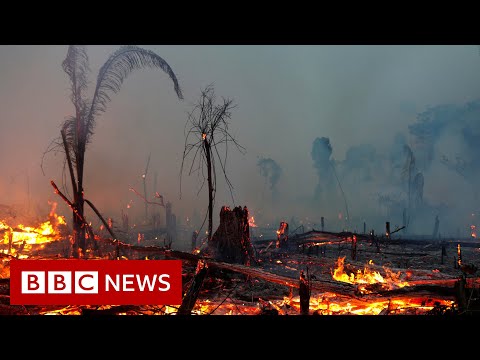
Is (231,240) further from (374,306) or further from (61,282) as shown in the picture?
(61,282)

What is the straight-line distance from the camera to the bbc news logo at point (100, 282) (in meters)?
6.05

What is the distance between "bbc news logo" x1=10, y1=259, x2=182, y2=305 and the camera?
6055mm

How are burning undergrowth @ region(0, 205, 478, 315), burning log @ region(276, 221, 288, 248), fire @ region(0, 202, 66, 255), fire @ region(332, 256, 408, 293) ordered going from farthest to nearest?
burning log @ region(276, 221, 288, 248) < fire @ region(0, 202, 66, 255) < fire @ region(332, 256, 408, 293) < burning undergrowth @ region(0, 205, 478, 315)

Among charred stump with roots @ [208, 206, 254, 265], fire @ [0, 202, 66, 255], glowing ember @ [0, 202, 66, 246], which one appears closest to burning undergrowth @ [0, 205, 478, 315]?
charred stump with roots @ [208, 206, 254, 265]

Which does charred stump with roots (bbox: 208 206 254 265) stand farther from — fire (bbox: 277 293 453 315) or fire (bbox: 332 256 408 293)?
fire (bbox: 277 293 453 315)

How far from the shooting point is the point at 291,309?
23.6ft

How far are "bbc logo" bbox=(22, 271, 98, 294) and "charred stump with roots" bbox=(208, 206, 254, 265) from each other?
6727 mm

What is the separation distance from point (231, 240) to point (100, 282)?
6959 millimetres

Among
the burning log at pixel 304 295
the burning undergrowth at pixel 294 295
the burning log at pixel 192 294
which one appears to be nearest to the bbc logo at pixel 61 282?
the burning undergrowth at pixel 294 295

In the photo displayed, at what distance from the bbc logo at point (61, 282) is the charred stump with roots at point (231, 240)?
673 cm
